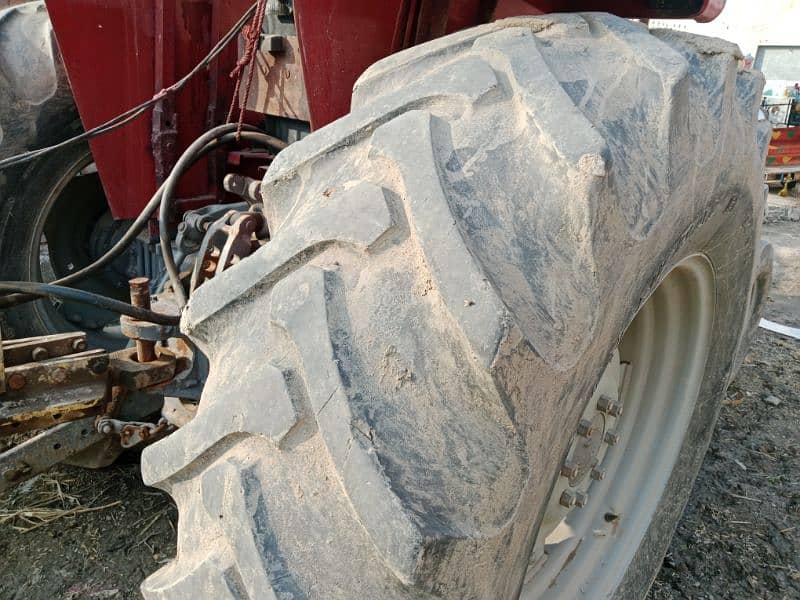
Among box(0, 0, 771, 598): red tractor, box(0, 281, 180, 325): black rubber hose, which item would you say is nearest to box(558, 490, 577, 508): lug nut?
box(0, 0, 771, 598): red tractor

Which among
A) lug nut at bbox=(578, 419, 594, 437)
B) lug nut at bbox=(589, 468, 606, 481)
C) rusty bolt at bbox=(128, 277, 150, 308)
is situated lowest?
lug nut at bbox=(589, 468, 606, 481)

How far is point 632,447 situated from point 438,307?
1.05m

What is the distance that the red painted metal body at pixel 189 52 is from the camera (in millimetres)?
1305

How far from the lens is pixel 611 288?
34.5 inches

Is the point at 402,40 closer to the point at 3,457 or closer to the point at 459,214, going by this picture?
the point at 459,214

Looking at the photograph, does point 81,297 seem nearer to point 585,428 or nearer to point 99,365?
point 99,365

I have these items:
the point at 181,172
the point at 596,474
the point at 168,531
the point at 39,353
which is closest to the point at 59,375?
the point at 39,353

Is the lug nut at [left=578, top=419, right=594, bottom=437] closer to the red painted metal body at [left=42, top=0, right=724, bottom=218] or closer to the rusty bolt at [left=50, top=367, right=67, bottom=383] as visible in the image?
the red painted metal body at [left=42, top=0, right=724, bottom=218]

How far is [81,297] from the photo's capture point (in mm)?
1399

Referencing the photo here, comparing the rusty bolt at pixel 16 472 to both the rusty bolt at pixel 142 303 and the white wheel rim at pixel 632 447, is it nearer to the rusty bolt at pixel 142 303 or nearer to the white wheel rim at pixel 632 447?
the rusty bolt at pixel 142 303

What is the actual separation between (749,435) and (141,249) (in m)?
2.24

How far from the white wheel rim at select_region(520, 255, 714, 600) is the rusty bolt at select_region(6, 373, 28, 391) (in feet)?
3.41

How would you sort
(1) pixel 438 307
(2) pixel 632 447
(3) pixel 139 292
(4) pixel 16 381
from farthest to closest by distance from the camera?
(2) pixel 632 447 → (3) pixel 139 292 → (4) pixel 16 381 → (1) pixel 438 307

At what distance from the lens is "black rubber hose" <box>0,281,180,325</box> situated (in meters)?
1.38
